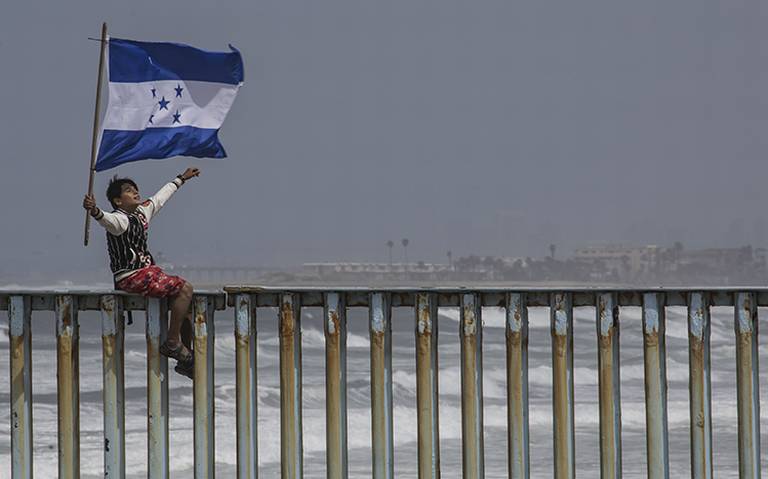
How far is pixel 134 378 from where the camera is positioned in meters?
36.6

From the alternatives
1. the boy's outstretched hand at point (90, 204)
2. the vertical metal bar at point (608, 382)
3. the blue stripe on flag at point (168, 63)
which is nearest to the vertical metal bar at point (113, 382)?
the boy's outstretched hand at point (90, 204)

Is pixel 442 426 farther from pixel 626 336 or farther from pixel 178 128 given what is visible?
pixel 626 336

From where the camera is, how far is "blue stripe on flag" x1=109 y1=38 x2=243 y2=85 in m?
9.30

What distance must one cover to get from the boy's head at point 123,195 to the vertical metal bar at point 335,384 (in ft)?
5.06

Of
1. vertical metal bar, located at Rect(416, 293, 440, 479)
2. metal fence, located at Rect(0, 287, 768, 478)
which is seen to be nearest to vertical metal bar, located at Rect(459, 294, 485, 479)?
metal fence, located at Rect(0, 287, 768, 478)

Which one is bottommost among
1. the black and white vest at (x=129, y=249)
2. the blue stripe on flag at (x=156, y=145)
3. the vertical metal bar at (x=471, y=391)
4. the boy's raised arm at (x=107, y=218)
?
the vertical metal bar at (x=471, y=391)

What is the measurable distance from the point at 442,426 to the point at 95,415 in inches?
325

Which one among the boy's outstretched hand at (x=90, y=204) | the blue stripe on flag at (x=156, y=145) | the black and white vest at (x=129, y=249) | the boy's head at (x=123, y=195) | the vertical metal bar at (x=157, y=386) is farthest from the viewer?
the blue stripe on flag at (x=156, y=145)

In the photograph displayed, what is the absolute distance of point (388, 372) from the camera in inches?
344

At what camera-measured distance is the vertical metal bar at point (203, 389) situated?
8758 mm

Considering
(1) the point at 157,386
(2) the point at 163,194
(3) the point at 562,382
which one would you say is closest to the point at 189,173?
(2) the point at 163,194

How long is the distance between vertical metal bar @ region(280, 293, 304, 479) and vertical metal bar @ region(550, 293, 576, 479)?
173 centimetres

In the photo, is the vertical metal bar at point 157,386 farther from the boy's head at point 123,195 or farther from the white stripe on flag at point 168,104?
the white stripe on flag at point 168,104

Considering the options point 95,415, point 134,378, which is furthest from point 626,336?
point 95,415
